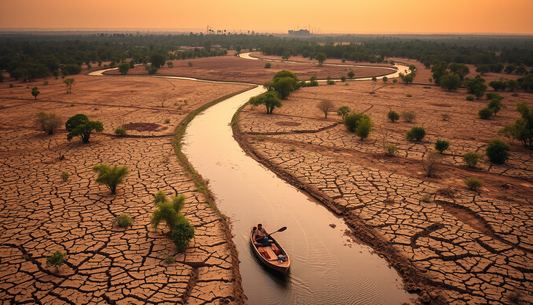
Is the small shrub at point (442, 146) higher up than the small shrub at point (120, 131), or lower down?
higher up

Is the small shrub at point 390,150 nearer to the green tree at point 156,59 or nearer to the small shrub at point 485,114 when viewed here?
the small shrub at point 485,114

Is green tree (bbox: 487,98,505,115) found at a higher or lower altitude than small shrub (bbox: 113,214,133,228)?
higher

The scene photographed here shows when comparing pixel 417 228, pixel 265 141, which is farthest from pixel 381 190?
pixel 265 141

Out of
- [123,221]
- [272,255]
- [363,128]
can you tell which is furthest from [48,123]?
[363,128]

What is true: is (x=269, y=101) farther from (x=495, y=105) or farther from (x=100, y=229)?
(x=495, y=105)

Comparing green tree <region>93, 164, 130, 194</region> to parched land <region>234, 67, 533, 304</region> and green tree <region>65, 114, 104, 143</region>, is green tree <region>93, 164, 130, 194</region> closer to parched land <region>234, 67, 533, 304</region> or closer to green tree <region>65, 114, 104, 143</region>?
green tree <region>65, 114, 104, 143</region>

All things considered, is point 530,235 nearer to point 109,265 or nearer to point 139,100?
point 109,265

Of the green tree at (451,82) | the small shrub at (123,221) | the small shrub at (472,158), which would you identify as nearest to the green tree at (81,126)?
the small shrub at (123,221)

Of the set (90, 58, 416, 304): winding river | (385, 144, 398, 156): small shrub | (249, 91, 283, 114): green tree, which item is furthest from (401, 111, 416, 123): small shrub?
(90, 58, 416, 304): winding river
